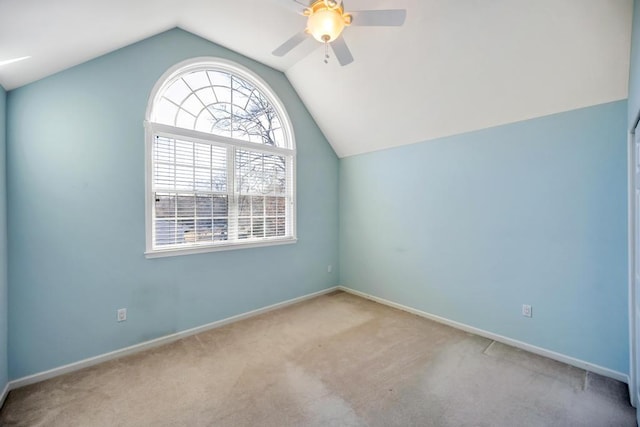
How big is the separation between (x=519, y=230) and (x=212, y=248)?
126 inches

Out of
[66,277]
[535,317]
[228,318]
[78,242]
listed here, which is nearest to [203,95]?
[78,242]

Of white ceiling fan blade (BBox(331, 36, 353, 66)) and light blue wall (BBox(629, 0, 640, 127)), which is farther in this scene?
white ceiling fan blade (BBox(331, 36, 353, 66))

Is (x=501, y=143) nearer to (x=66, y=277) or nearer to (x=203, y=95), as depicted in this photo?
(x=203, y=95)

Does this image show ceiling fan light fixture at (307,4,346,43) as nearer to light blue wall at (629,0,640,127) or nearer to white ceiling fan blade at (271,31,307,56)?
white ceiling fan blade at (271,31,307,56)

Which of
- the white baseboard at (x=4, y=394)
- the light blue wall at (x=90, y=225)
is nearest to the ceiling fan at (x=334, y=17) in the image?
the light blue wall at (x=90, y=225)

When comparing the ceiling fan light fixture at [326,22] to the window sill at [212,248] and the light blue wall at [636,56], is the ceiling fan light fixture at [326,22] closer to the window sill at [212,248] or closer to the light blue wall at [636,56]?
the light blue wall at [636,56]

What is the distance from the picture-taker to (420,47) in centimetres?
259

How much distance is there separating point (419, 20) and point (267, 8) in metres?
1.36

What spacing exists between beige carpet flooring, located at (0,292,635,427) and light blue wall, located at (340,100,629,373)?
0.37 meters

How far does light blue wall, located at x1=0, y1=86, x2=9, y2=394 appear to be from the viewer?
78.4 inches

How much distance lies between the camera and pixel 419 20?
241 centimetres

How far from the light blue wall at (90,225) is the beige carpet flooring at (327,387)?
344mm

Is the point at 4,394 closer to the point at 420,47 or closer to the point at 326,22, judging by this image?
the point at 326,22

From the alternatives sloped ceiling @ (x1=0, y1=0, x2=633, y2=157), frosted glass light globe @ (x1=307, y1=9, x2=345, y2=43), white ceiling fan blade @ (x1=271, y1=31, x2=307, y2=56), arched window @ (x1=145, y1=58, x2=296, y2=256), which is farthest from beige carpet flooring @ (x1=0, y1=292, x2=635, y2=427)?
white ceiling fan blade @ (x1=271, y1=31, x2=307, y2=56)
